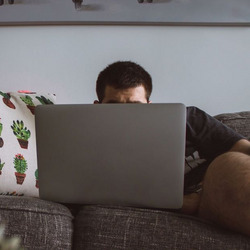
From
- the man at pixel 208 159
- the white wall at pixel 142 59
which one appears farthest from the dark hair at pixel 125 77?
the white wall at pixel 142 59

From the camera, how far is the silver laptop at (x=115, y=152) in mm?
891

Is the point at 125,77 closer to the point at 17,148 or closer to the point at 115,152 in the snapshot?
the point at 17,148

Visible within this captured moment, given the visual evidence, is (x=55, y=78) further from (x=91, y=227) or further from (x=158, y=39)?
(x=91, y=227)

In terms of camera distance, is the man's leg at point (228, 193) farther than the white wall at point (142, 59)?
No

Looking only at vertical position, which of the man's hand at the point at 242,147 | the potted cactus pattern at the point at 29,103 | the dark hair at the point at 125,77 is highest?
the dark hair at the point at 125,77

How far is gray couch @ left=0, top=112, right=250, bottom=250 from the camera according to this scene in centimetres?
86

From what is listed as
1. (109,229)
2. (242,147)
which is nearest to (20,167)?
(109,229)

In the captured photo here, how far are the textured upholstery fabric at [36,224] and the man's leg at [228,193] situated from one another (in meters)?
0.33

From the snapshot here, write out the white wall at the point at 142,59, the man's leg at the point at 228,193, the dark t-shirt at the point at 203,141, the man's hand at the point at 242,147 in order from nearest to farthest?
1. the man's leg at the point at 228,193
2. the man's hand at the point at 242,147
3. the dark t-shirt at the point at 203,141
4. the white wall at the point at 142,59

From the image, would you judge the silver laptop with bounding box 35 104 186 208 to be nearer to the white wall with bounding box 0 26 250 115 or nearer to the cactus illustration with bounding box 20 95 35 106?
the cactus illustration with bounding box 20 95 35 106

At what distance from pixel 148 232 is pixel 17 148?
64cm

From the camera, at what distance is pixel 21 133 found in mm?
1382

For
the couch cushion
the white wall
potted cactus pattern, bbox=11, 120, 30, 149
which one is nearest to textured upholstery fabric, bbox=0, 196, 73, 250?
potted cactus pattern, bbox=11, 120, 30, 149

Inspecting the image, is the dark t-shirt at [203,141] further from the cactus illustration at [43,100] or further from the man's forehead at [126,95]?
the cactus illustration at [43,100]
